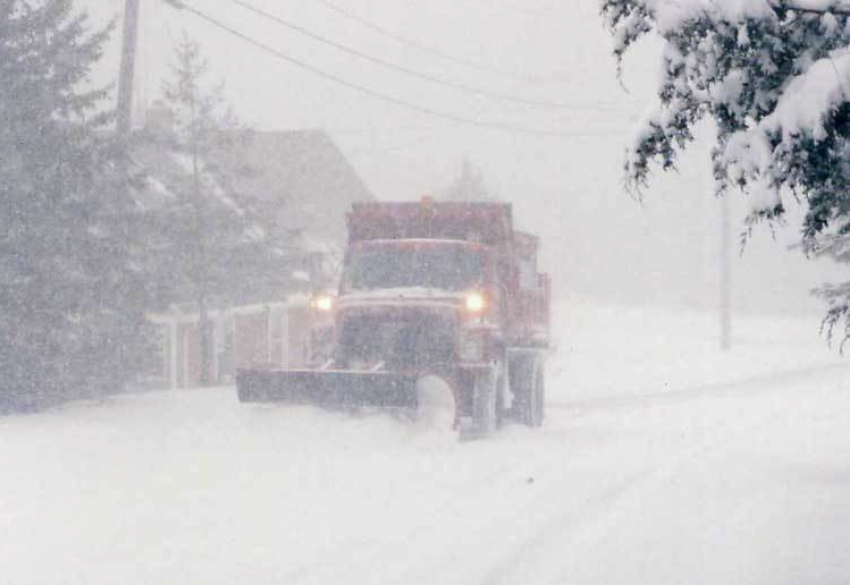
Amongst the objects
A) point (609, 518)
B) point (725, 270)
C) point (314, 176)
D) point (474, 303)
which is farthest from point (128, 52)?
point (314, 176)

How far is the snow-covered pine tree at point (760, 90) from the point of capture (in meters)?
5.60

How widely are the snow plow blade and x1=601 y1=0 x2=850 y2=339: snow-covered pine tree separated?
714 centimetres

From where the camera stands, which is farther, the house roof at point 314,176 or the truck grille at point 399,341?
the house roof at point 314,176

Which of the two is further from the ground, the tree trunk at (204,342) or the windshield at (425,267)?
the windshield at (425,267)

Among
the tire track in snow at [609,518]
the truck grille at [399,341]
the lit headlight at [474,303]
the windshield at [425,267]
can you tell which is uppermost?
the windshield at [425,267]

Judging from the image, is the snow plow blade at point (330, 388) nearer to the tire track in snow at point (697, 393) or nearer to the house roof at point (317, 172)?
the tire track in snow at point (697, 393)

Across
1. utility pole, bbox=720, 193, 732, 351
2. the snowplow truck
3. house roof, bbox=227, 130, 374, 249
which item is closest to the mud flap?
the snowplow truck

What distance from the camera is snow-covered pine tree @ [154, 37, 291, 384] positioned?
25406mm

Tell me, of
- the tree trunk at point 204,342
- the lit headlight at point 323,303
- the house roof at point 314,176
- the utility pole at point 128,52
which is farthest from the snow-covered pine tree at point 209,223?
the house roof at point 314,176

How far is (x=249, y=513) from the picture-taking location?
9344 mm

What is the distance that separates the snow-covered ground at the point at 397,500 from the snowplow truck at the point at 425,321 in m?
0.46

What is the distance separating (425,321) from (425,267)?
39.7 inches

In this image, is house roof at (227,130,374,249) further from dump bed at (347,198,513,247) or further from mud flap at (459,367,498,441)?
mud flap at (459,367,498,441)

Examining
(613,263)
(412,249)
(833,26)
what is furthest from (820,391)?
(613,263)
